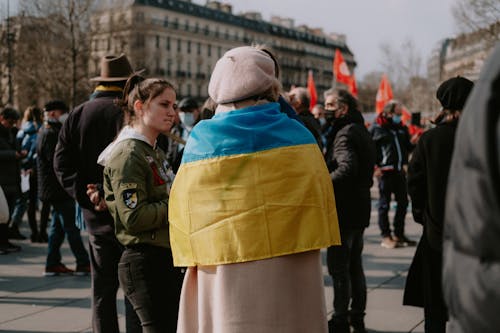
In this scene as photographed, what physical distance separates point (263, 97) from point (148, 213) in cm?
95

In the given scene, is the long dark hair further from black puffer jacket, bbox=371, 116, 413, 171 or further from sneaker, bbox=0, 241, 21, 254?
black puffer jacket, bbox=371, 116, 413, 171

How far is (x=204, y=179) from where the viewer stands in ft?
8.39

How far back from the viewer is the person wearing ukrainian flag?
98.4 inches

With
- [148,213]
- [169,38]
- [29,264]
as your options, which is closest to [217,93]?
[148,213]

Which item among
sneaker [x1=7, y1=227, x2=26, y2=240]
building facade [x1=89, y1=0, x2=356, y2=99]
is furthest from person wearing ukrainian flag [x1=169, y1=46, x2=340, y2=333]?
building facade [x1=89, y1=0, x2=356, y2=99]

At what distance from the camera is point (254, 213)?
8.19ft

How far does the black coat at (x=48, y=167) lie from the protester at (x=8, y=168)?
1.74 ft

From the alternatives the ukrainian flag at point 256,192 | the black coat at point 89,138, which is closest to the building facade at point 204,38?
the black coat at point 89,138

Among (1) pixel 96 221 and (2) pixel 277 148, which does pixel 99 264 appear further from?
(2) pixel 277 148

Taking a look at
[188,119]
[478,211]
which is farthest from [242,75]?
[188,119]

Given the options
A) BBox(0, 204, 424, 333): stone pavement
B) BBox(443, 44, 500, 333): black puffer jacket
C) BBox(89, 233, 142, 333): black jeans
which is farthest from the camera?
BBox(0, 204, 424, 333): stone pavement

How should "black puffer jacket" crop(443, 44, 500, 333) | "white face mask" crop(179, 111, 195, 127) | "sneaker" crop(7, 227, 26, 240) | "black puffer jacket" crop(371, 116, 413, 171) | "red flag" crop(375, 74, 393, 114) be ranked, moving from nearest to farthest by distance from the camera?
"black puffer jacket" crop(443, 44, 500, 333), "white face mask" crop(179, 111, 195, 127), "black puffer jacket" crop(371, 116, 413, 171), "sneaker" crop(7, 227, 26, 240), "red flag" crop(375, 74, 393, 114)

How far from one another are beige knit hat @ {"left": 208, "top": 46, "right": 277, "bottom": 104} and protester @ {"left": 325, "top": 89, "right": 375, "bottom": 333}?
2.38m

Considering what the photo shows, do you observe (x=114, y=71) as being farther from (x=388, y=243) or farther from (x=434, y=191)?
(x=388, y=243)
